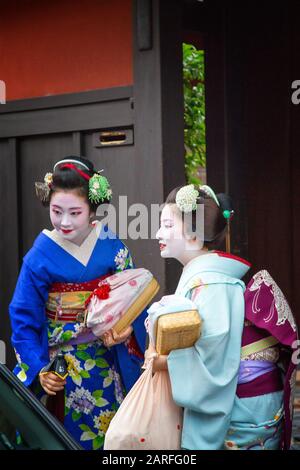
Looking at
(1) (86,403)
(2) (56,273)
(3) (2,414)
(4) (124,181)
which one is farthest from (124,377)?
(3) (2,414)

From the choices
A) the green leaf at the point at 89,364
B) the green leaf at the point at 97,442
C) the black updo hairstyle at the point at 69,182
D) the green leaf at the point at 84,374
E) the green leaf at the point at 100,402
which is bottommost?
the green leaf at the point at 97,442

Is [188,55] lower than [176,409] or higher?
higher

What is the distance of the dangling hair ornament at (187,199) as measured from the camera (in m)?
4.00

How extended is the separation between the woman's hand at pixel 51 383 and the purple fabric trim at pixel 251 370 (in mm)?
952

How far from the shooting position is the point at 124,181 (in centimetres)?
580

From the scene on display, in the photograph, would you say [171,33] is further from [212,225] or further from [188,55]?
[188,55]

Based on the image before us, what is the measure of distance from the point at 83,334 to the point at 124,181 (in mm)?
1495

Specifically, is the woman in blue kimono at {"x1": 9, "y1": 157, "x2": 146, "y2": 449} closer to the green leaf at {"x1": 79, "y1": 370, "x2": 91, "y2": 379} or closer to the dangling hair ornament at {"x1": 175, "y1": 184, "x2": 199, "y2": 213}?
the green leaf at {"x1": 79, "y1": 370, "x2": 91, "y2": 379}

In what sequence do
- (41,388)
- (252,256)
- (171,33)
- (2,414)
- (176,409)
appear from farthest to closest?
(252,256) → (171,33) → (41,388) → (176,409) → (2,414)

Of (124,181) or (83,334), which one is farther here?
(124,181)

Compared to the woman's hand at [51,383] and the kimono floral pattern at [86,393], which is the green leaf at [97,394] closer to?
the kimono floral pattern at [86,393]

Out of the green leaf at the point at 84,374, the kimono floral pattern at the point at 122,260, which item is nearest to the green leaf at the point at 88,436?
the green leaf at the point at 84,374

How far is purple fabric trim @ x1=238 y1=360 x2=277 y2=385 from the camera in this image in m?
3.90
